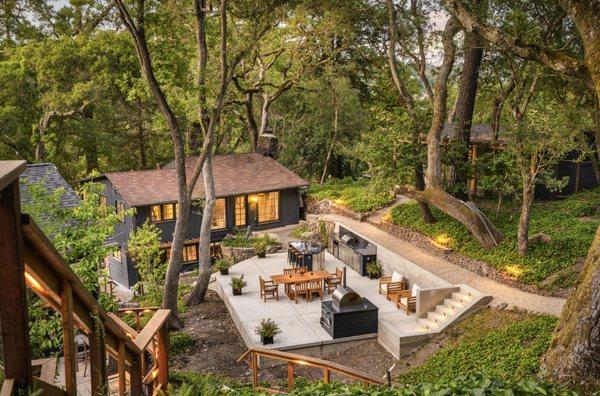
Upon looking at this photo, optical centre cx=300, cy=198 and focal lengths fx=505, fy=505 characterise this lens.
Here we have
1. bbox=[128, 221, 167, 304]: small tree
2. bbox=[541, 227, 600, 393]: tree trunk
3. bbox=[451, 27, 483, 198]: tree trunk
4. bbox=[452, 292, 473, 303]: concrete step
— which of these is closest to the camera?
bbox=[541, 227, 600, 393]: tree trunk

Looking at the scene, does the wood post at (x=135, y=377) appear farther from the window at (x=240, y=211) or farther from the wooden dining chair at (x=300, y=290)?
the window at (x=240, y=211)

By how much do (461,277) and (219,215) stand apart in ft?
46.3

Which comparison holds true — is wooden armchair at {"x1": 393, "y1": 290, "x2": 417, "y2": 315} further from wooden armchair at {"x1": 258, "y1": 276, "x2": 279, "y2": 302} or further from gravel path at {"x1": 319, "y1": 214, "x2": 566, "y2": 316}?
wooden armchair at {"x1": 258, "y1": 276, "x2": 279, "y2": 302}

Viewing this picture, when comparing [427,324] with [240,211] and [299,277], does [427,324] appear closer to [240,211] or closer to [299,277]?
[299,277]

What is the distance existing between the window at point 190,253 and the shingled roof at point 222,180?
10.0ft

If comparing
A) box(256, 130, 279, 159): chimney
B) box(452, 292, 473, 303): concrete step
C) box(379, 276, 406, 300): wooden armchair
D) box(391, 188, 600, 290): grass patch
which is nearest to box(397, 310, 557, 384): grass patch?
box(452, 292, 473, 303): concrete step

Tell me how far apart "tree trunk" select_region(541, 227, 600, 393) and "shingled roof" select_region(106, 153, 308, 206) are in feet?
58.6

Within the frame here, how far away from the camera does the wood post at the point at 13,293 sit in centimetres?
269

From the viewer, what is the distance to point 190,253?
25500 millimetres

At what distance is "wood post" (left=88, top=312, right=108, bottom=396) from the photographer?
158 inches

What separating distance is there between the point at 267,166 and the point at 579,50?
51.1 feet

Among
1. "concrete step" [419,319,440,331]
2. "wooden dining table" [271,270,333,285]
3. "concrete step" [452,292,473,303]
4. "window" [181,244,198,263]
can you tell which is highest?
"concrete step" [452,292,473,303]

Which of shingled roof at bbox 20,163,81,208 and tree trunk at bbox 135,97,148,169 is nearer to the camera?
shingled roof at bbox 20,163,81,208

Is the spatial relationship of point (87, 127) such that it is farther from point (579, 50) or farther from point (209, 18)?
point (579, 50)
